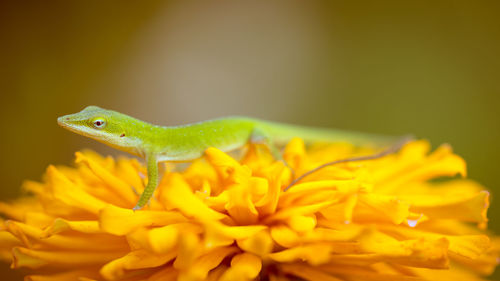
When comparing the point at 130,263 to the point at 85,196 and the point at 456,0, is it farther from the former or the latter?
the point at 456,0

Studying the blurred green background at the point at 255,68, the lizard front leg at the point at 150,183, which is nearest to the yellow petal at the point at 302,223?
the lizard front leg at the point at 150,183

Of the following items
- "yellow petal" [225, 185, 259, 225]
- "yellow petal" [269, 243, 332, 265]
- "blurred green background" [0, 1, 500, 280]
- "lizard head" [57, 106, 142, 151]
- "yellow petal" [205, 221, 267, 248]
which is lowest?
"yellow petal" [205, 221, 267, 248]

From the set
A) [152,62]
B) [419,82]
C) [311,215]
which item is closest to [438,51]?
[419,82]

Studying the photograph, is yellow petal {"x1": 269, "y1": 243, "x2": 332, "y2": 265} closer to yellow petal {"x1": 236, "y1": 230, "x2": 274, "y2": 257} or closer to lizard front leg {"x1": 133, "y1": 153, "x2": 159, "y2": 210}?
yellow petal {"x1": 236, "y1": 230, "x2": 274, "y2": 257}

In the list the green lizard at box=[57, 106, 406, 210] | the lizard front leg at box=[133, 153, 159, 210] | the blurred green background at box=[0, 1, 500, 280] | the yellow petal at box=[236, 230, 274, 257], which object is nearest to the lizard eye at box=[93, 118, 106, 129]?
the green lizard at box=[57, 106, 406, 210]

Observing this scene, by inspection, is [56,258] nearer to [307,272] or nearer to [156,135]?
[156,135]

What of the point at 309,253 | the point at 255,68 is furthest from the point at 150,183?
the point at 255,68
